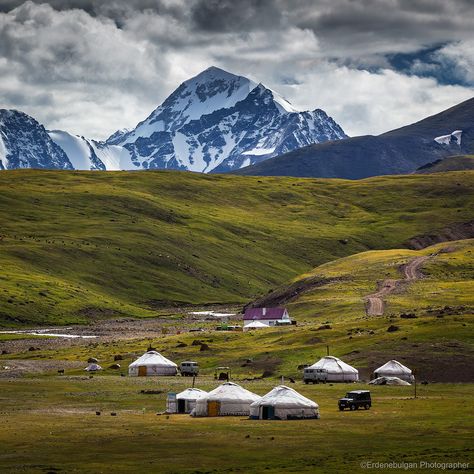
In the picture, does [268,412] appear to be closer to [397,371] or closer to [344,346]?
[397,371]

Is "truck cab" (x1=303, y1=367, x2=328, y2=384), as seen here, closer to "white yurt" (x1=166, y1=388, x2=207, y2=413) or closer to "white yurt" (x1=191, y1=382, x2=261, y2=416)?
"white yurt" (x1=166, y1=388, x2=207, y2=413)

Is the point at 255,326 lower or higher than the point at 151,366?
higher

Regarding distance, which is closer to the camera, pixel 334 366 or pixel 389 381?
pixel 389 381

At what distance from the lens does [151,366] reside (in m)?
138

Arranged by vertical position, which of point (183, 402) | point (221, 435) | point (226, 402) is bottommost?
point (221, 435)

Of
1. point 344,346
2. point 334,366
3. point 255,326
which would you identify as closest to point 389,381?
point 334,366

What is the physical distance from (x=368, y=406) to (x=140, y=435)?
85.3ft

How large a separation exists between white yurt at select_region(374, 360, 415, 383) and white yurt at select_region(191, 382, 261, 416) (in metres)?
29.1

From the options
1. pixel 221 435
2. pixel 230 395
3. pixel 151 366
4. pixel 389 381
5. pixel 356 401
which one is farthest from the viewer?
pixel 151 366

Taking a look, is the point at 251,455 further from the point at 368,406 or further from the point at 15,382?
the point at 15,382

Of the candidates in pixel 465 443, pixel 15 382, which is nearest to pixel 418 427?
pixel 465 443

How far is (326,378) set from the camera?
12381cm

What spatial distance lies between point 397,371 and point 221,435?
44.3 metres

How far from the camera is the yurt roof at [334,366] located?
4867 inches
